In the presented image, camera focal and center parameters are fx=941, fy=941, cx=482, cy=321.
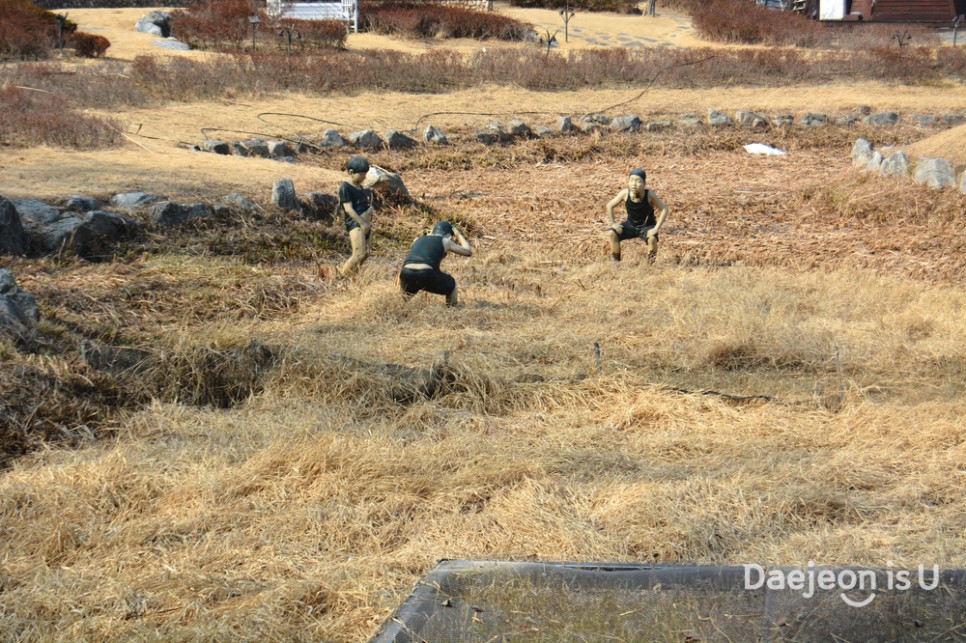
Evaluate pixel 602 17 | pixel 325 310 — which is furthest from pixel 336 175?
pixel 602 17

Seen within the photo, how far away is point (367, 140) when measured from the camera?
51.8 feet

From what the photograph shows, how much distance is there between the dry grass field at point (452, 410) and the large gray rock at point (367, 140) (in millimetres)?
4318

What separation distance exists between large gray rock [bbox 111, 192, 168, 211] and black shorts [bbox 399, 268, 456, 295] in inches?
132

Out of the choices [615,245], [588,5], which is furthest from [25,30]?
[588,5]

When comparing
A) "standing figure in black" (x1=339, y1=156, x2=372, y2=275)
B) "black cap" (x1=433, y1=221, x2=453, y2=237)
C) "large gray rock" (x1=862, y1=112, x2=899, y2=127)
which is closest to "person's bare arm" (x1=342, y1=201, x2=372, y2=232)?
"standing figure in black" (x1=339, y1=156, x2=372, y2=275)

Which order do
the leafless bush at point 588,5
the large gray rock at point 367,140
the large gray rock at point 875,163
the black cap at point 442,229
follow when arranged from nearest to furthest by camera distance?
the black cap at point 442,229, the large gray rock at point 875,163, the large gray rock at point 367,140, the leafless bush at point 588,5

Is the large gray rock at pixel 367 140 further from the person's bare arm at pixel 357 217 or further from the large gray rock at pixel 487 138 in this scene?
the person's bare arm at pixel 357 217

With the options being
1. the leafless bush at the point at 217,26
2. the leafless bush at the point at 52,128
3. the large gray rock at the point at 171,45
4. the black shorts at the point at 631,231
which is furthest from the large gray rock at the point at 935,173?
the large gray rock at the point at 171,45

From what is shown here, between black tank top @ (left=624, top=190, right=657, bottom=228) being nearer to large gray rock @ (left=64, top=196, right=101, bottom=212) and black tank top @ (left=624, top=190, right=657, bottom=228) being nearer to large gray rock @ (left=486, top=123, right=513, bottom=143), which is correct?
large gray rock @ (left=64, top=196, right=101, bottom=212)

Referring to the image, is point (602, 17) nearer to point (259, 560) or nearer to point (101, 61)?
point (101, 61)

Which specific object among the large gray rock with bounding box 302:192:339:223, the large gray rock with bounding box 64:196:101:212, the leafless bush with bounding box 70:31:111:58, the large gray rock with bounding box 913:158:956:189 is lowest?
the large gray rock with bounding box 302:192:339:223

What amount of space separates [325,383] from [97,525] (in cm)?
192

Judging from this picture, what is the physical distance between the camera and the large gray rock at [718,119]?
59.9 ft

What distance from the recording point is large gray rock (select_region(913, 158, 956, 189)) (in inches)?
480
